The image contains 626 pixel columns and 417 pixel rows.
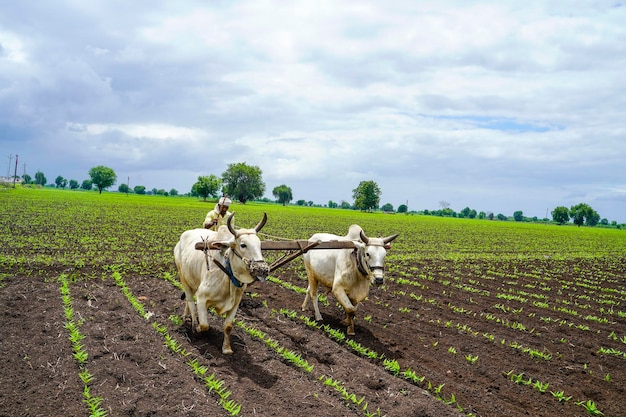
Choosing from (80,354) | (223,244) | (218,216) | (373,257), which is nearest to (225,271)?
(223,244)

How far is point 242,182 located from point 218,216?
111151 mm

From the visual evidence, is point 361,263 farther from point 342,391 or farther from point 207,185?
point 207,185

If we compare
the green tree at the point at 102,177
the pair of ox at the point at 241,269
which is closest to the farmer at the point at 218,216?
the pair of ox at the point at 241,269

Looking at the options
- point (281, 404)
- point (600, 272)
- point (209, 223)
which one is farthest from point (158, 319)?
point (600, 272)

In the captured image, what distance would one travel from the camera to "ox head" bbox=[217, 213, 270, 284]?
667cm

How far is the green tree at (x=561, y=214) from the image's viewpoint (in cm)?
13225

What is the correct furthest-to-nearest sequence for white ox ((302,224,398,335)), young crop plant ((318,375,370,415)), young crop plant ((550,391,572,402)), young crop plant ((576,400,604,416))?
white ox ((302,224,398,335)) < young crop plant ((550,391,572,402)) < young crop plant ((576,400,604,416)) < young crop plant ((318,375,370,415))

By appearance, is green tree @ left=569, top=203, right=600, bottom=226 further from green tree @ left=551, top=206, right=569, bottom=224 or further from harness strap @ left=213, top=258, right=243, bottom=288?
harness strap @ left=213, top=258, right=243, bottom=288

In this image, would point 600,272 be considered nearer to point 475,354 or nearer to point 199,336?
point 475,354

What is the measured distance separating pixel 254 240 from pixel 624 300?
14.1m

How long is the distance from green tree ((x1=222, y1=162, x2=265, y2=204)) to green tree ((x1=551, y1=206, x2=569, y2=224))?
285ft

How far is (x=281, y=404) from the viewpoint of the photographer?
19.2 ft

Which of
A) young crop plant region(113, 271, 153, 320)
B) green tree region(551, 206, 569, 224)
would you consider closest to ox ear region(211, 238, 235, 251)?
young crop plant region(113, 271, 153, 320)

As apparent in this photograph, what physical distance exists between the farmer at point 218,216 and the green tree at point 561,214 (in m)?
143
